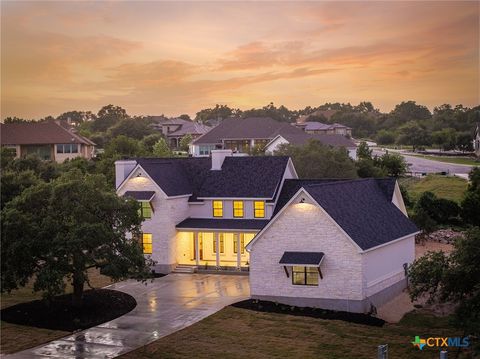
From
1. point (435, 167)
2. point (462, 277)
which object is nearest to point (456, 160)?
point (435, 167)

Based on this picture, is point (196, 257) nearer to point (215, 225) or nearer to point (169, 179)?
point (215, 225)

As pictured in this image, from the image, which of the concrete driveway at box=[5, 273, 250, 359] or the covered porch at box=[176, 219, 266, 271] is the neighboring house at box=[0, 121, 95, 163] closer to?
the covered porch at box=[176, 219, 266, 271]

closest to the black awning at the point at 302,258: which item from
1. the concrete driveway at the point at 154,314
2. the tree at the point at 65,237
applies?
the concrete driveway at the point at 154,314

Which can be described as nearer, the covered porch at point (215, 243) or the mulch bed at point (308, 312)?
the mulch bed at point (308, 312)

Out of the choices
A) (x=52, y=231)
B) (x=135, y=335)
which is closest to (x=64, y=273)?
(x=52, y=231)

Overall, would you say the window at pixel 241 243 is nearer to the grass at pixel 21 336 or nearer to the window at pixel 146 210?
the window at pixel 146 210

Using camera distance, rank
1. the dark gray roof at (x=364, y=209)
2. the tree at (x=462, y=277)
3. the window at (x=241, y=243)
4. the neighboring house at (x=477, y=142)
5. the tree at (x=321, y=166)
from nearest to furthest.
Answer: the tree at (x=462, y=277)
the dark gray roof at (x=364, y=209)
the window at (x=241, y=243)
the tree at (x=321, y=166)
the neighboring house at (x=477, y=142)

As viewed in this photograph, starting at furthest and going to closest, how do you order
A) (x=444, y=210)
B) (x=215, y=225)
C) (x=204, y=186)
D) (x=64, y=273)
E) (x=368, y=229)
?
(x=444, y=210), (x=204, y=186), (x=215, y=225), (x=368, y=229), (x=64, y=273)
